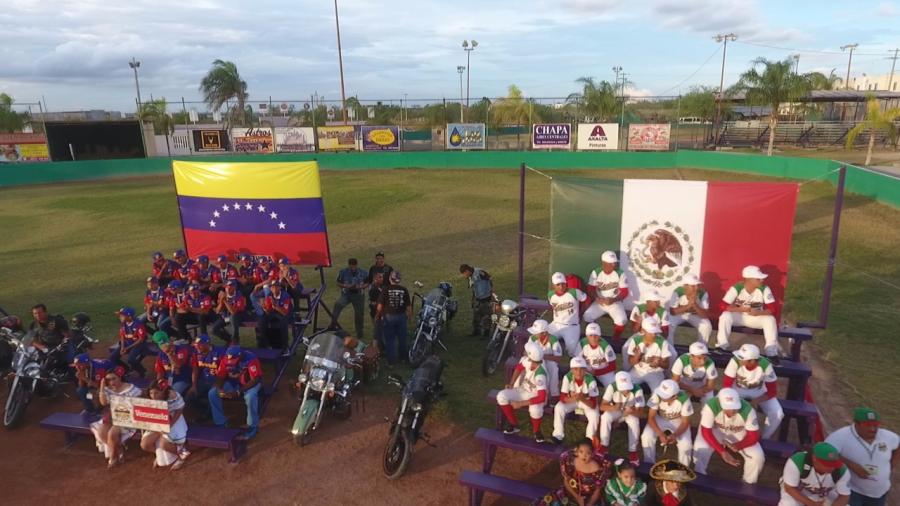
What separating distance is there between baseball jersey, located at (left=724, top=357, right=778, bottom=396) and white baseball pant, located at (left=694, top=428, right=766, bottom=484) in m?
0.90

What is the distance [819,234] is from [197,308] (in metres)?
18.9

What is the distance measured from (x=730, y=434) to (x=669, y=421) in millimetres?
646

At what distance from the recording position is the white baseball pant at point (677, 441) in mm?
6348

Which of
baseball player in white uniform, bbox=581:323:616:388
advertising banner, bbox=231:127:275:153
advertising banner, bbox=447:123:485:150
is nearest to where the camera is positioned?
baseball player in white uniform, bbox=581:323:616:388

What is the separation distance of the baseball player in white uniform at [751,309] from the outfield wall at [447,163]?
26894mm

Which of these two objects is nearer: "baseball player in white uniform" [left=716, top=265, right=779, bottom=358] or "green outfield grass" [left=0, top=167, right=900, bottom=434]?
"baseball player in white uniform" [left=716, top=265, right=779, bottom=358]

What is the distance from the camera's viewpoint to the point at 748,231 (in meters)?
8.27

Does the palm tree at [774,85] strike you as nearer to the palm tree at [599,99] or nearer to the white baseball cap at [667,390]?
the palm tree at [599,99]

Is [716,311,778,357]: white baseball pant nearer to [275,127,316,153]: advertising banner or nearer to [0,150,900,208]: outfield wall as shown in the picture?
[0,150,900,208]: outfield wall

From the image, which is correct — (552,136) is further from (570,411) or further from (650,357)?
(570,411)

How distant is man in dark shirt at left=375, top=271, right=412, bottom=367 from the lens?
32.0ft

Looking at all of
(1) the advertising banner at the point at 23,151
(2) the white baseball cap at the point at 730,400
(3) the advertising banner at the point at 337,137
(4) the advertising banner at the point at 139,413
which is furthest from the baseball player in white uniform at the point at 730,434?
(1) the advertising banner at the point at 23,151

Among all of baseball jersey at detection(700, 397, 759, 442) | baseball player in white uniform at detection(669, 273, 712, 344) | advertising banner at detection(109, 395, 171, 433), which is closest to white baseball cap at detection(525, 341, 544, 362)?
baseball jersey at detection(700, 397, 759, 442)

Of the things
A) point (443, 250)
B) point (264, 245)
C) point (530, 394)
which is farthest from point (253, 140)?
point (530, 394)
